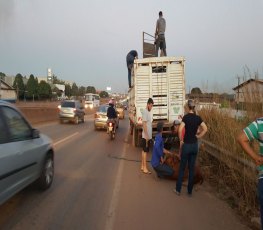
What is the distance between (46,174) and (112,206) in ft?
5.20

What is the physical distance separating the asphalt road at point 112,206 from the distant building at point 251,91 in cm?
210

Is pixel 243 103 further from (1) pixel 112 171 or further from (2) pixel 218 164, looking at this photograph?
(1) pixel 112 171

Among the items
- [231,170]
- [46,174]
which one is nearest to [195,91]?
[231,170]

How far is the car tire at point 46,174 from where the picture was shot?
6980 millimetres

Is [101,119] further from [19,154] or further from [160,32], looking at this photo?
[19,154]

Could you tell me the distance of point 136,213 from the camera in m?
6.09

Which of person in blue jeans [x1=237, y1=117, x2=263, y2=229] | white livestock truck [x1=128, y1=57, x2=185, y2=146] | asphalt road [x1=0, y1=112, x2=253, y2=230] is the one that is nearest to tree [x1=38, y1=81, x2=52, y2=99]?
white livestock truck [x1=128, y1=57, x2=185, y2=146]

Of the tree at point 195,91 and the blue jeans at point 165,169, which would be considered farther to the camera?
the tree at point 195,91

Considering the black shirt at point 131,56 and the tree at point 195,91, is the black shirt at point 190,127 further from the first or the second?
the black shirt at point 131,56

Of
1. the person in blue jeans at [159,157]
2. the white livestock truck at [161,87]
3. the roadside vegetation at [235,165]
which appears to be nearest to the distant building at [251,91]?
the roadside vegetation at [235,165]

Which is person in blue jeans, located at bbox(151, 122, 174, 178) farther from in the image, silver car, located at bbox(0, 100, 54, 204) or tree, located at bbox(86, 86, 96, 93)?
tree, located at bbox(86, 86, 96, 93)

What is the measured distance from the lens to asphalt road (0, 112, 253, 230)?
550 cm

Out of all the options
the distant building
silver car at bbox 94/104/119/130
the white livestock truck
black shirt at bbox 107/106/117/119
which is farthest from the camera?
silver car at bbox 94/104/119/130

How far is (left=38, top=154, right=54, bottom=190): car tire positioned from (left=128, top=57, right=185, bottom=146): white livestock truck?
6556 millimetres
